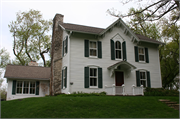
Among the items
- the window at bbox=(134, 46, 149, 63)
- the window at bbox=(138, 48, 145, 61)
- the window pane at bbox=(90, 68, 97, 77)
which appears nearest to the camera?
the window pane at bbox=(90, 68, 97, 77)

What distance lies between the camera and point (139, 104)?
12.6 metres

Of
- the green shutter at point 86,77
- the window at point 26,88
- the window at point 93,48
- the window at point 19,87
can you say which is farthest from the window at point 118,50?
the window at point 19,87

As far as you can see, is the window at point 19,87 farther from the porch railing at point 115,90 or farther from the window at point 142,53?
the window at point 142,53

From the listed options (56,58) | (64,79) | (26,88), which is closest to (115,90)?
(64,79)

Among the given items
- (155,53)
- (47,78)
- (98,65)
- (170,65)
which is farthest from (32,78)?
(170,65)

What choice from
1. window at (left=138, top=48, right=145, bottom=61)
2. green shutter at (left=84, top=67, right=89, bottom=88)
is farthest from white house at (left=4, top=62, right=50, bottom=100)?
window at (left=138, top=48, right=145, bottom=61)

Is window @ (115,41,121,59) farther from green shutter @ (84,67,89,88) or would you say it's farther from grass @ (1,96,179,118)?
grass @ (1,96,179,118)

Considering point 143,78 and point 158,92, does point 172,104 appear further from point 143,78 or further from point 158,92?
point 143,78

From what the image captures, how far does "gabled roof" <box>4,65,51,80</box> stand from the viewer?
21078 millimetres

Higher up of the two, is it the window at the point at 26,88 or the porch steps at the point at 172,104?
the window at the point at 26,88

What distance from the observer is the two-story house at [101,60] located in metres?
17.2

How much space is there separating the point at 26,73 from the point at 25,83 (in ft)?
4.80

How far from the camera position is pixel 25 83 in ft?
70.7

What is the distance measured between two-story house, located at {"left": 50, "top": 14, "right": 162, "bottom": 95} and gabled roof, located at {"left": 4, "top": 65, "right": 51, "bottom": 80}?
2913mm
